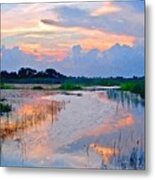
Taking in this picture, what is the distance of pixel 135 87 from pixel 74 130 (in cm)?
30

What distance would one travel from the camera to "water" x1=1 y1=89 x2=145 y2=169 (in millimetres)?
1981

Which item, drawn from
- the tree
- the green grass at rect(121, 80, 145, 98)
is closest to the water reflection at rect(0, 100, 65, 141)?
the tree

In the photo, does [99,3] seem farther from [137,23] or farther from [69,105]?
[69,105]

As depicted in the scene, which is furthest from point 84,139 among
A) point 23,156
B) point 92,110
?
point 23,156

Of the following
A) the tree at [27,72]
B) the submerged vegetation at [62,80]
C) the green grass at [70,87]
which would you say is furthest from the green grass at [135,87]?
the tree at [27,72]

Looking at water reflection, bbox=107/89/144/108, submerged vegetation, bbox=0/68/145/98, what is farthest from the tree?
water reflection, bbox=107/89/144/108

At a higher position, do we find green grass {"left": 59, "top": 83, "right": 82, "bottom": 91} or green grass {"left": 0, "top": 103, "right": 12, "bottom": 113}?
green grass {"left": 59, "top": 83, "right": 82, "bottom": 91}

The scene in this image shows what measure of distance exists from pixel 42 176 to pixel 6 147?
19 centimetres

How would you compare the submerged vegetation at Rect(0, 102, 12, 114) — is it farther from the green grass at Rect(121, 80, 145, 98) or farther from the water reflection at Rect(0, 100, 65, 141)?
the green grass at Rect(121, 80, 145, 98)

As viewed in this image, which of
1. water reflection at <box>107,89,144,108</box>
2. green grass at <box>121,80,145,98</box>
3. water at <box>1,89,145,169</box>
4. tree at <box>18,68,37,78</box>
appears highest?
tree at <box>18,68,37,78</box>

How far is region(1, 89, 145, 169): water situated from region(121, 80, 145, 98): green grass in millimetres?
20

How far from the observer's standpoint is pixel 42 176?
2.06 meters

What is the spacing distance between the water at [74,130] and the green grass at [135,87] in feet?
0.07

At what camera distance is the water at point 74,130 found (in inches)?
78.0
